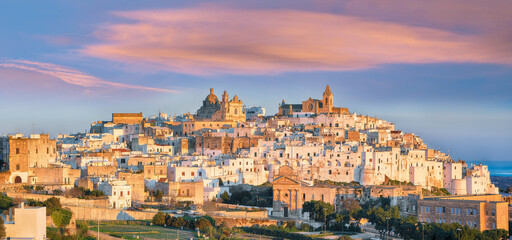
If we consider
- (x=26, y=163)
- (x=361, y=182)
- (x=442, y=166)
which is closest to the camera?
(x=26, y=163)

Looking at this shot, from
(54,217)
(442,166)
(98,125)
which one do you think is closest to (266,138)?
(442,166)

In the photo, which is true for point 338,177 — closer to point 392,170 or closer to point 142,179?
point 392,170

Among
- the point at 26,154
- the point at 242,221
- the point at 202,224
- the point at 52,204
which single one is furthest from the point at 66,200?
the point at 242,221

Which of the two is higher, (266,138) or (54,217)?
(266,138)

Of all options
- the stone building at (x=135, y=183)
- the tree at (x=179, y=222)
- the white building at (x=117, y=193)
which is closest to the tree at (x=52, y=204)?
the white building at (x=117, y=193)

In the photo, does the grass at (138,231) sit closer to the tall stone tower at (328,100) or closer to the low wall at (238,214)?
the low wall at (238,214)

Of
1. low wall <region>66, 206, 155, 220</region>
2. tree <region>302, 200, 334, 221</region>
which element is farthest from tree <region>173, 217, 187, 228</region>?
tree <region>302, 200, 334, 221</region>

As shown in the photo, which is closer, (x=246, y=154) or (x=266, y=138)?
(x=246, y=154)

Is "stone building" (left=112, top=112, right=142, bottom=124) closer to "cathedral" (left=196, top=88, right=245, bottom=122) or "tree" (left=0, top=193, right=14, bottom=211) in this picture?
"cathedral" (left=196, top=88, right=245, bottom=122)
